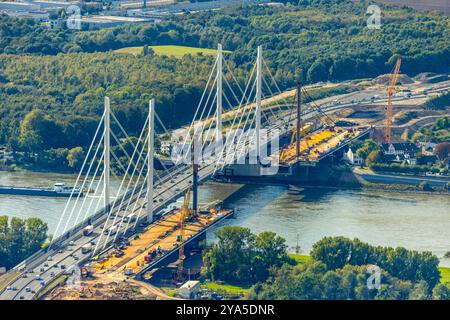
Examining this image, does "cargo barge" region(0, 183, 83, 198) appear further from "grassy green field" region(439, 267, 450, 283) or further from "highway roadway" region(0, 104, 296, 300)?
"grassy green field" region(439, 267, 450, 283)

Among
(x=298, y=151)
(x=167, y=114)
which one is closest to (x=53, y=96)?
(x=167, y=114)

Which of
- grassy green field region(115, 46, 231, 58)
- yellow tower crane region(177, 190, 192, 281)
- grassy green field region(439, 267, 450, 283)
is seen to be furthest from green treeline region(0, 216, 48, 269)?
grassy green field region(115, 46, 231, 58)

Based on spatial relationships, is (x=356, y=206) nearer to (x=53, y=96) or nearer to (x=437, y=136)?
(x=437, y=136)

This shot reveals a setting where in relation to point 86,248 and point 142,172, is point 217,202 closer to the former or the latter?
point 142,172

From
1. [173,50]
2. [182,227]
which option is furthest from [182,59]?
[182,227]

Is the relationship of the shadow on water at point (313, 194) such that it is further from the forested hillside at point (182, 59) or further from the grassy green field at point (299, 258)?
the forested hillside at point (182, 59)

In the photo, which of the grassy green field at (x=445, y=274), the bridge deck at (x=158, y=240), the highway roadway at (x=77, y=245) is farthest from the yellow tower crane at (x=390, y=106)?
the grassy green field at (x=445, y=274)

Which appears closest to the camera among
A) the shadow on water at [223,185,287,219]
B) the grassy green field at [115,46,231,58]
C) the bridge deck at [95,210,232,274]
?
the bridge deck at [95,210,232,274]
